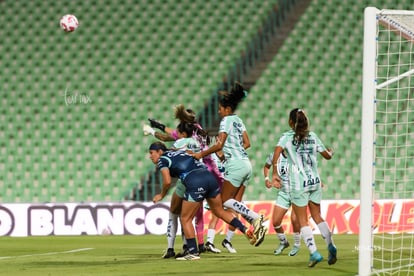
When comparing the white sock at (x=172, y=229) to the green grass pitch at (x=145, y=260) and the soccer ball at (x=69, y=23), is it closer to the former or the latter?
the green grass pitch at (x=145, y=260)

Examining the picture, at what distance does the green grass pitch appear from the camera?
10.4 metres

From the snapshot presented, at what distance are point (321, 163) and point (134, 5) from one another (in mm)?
6513

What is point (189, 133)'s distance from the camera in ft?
38.5

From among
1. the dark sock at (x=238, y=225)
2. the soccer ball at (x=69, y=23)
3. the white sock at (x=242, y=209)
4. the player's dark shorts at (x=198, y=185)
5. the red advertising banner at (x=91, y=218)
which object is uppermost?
the soccer ball at (x=69, y=23)

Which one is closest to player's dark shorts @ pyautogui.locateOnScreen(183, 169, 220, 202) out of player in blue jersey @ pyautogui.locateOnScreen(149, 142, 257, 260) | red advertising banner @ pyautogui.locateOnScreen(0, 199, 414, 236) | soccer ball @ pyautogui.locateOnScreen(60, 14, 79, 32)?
player in blue jersey @ pyautogui.locateOnScreen(149, 142, 257, 260)

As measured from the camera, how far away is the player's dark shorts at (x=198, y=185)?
1155cm

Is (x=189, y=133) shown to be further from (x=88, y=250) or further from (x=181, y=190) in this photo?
(x=88, y=250)

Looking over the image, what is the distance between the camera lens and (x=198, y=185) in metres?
11.6

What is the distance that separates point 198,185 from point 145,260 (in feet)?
4.43

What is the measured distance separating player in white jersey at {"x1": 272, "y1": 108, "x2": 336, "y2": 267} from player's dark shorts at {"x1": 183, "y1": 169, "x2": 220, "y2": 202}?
0.98 m

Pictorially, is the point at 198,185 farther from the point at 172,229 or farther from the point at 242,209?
the point at 172,229

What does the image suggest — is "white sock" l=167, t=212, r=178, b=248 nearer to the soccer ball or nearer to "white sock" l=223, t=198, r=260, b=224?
"white sock" l=223, t=198, r=260, b=224

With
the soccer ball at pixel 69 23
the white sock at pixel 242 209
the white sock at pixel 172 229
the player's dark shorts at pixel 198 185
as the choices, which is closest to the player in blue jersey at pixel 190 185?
the player's dark shorts at pixel 198 185

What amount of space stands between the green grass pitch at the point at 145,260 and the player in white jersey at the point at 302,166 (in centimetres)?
64
